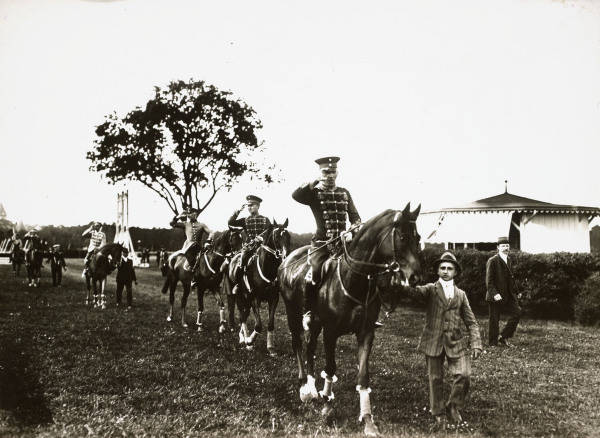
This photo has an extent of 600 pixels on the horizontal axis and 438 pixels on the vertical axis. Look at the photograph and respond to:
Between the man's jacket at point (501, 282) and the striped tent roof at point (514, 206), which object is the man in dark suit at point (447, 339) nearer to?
the man's jacket at point (501, 282)

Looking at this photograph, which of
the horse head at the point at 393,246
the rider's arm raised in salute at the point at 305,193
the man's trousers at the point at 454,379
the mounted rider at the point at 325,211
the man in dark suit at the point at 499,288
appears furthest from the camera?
the man in dark suit at the point at 499,288

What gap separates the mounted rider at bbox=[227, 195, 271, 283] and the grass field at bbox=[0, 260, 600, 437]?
188 centimetres

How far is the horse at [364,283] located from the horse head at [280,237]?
11.5 feet

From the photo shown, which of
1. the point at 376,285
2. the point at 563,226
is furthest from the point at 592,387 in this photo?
the point at 563,226

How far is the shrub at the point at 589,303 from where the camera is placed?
15266mm

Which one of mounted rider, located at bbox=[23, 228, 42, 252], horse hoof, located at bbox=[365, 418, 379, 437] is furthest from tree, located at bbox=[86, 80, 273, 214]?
horse hoof, located at bbox=[365, 418, 379, 437]

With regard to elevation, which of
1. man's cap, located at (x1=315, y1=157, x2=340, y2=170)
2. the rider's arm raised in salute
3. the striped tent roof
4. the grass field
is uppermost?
the striped tent roof

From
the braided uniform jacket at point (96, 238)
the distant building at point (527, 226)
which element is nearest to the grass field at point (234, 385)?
the braided uniform jacket at point (96, 238)

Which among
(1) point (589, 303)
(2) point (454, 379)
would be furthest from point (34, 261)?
(2) point (454, 379)

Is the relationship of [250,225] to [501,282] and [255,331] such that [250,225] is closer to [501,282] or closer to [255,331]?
[255,331]

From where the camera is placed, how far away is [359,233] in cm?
687

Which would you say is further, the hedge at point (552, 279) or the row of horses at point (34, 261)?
the row of horses at point (34, 261)

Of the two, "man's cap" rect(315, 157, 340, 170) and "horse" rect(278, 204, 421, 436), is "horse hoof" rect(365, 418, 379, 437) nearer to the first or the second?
"horse" rect(278, 204, 421, 436)

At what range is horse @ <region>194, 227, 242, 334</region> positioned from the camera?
14.1 metres
